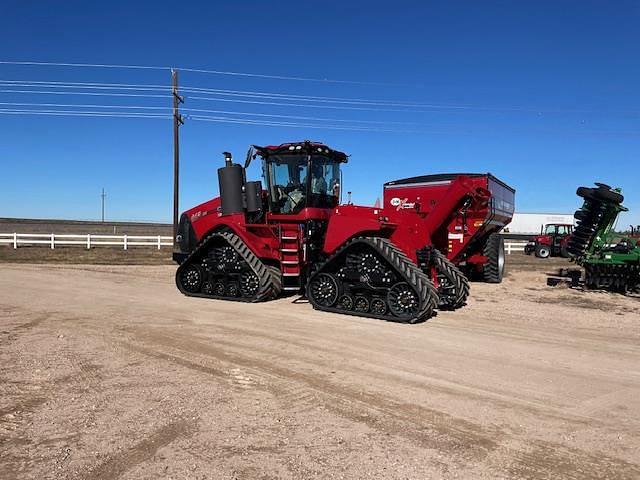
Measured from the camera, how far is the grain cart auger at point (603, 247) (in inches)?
538

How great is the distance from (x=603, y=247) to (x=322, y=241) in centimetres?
854

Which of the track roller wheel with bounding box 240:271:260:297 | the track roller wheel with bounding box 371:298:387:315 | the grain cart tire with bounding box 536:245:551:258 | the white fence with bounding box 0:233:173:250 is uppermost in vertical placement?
the white fence with bounding box 0:233:173:250

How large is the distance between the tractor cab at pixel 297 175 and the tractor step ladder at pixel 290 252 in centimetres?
43

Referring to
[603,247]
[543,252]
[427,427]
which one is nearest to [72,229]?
[543,252]

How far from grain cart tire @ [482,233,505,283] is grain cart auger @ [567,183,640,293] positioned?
2.11 metres

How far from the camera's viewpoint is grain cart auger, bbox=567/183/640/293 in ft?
44.8

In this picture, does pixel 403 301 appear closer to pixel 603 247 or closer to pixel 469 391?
pixel 469 391

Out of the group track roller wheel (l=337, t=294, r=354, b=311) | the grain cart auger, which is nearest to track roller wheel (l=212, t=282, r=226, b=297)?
track roller wheel (l=337, t=294, r=354, b=311)

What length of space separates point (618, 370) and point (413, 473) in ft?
12.6

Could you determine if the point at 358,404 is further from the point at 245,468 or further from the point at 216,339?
the point at 216,339

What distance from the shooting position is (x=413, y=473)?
3.39 meters

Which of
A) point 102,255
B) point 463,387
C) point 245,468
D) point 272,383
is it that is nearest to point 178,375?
point 272,383

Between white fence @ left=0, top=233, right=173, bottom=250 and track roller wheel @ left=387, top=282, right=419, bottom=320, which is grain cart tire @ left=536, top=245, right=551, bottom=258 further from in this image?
track roller wheel @ left=387, top=282, right=419, bottom=320

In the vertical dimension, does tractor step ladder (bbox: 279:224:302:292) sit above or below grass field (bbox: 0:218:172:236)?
below
